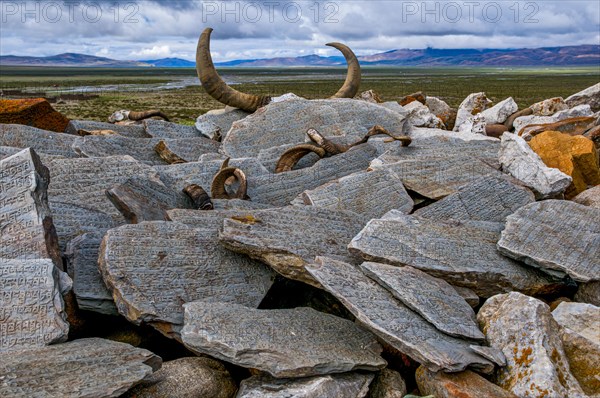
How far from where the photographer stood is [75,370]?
345cm

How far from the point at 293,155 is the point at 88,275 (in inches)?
143

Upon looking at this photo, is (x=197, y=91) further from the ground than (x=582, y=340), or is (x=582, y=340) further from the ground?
(x=197, y=91)

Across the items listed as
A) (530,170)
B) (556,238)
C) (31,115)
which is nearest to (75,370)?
(556,238)

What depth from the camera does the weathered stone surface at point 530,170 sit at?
614 cm

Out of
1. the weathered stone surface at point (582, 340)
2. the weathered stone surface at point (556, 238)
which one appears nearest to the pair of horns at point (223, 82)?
the weathered stone surface at point (556, 238)

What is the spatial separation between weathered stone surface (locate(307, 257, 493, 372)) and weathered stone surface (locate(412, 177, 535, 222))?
1.79m

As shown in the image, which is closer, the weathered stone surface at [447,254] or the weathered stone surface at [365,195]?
the weathered stone surface at [447,254]

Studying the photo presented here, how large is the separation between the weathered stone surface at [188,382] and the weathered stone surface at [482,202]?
2.73m

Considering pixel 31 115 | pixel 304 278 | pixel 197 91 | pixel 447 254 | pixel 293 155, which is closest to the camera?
pixel 304 278

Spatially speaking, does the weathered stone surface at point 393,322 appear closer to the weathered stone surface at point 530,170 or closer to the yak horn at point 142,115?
the weathered stone surface at point 530,170

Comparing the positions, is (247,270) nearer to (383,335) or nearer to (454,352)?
(383,335)

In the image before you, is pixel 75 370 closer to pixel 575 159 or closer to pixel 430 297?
pixel 430 297

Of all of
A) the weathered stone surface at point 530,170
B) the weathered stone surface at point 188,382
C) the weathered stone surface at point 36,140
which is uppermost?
the weathered stone surface at point 36,140

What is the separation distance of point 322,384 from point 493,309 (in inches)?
55.9
